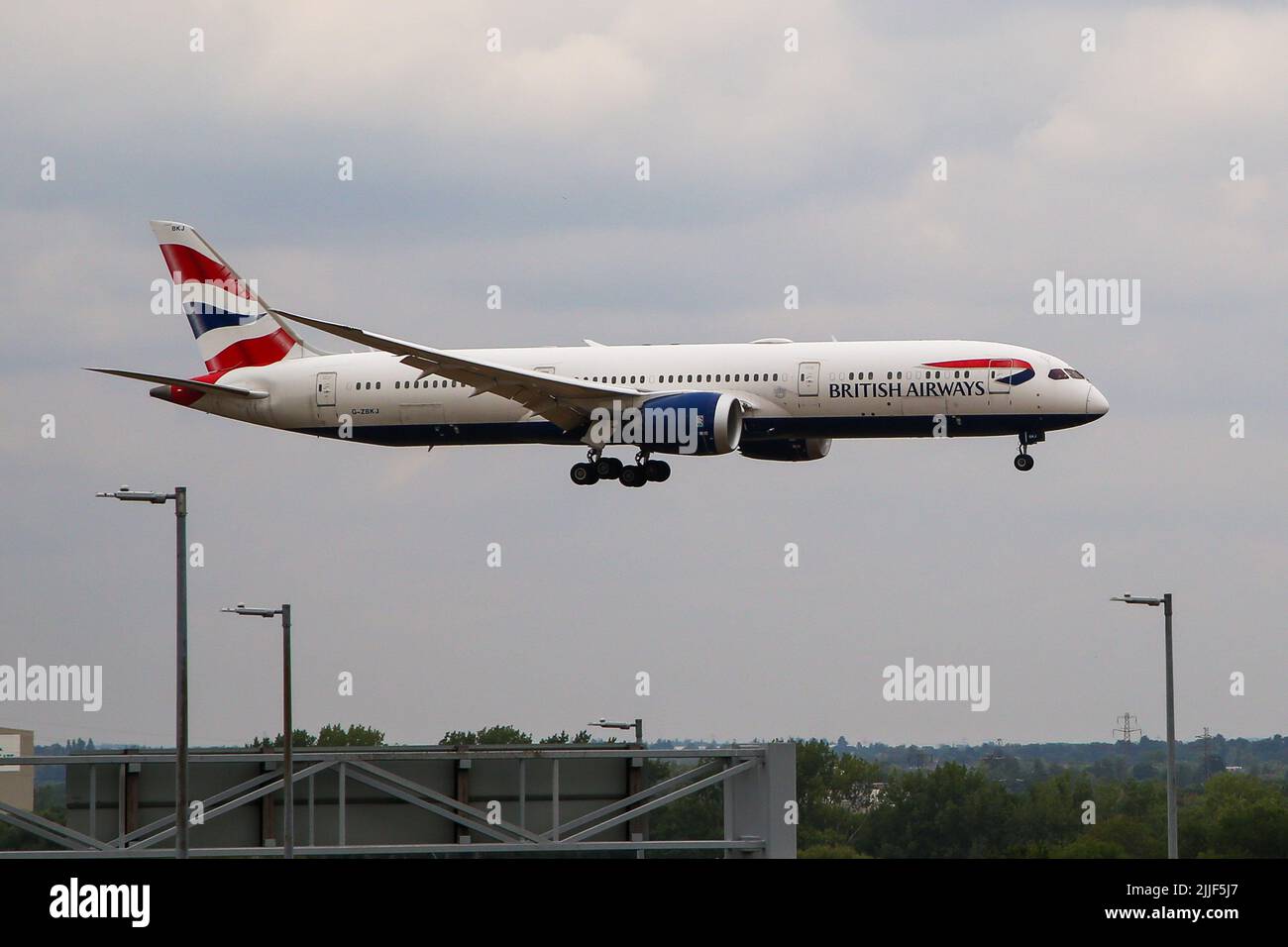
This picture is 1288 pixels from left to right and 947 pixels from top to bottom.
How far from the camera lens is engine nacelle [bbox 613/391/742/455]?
213 feet

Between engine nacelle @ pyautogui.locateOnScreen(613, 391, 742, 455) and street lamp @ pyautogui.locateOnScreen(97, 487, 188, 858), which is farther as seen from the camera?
engine nacelle @ pyautogui.locateOnScreen(613, 391, 742, 455)

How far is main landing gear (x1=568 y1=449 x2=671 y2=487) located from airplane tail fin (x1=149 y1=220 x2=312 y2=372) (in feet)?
44.6

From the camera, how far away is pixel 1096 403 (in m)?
64.4

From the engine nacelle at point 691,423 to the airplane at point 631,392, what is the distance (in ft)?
0.21

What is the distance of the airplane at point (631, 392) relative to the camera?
210ft

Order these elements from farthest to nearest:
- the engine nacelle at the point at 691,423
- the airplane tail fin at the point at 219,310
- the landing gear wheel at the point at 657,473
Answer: the airplane tail fin at the point at 219,310
the landing gear wheel at the point at 657,473
the engine nacelle at the point at 691,423

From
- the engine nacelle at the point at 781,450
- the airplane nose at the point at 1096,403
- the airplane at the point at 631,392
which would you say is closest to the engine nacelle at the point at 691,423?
the airplane at the point at 631,392

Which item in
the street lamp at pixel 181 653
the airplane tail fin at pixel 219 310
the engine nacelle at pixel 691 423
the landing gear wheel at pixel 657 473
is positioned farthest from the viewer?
the airplane tail fin at pixel 219 310

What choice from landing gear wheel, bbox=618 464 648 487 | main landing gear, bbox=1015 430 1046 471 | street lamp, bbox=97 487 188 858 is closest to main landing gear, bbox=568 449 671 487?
landing gear wheel, bbox=618 464 648 487

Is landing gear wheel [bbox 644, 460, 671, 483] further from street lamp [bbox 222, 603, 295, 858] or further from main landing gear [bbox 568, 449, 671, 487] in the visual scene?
street lamp [bbox 222, 603, 295, 858]

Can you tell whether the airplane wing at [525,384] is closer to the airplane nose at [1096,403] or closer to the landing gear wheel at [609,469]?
the landing gear wheel at [609,469]

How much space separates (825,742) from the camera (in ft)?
473
